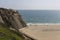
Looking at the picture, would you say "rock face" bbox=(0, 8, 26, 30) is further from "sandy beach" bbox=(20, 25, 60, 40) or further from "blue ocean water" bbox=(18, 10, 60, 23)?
"blue ocean water" bbox=(18, 10, 60, 23)

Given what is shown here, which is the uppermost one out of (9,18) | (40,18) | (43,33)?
(9,18)

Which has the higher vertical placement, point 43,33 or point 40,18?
point 43,33

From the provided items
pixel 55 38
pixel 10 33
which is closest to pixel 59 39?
pixel 55 38

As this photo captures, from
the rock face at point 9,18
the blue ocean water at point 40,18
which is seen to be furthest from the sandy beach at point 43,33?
the blue ocean water at point 40,18

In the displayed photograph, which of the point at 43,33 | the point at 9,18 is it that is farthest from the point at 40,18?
the point at 43,33

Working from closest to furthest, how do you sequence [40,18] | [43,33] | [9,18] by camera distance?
[43,33] < [9,18] < [40,18]

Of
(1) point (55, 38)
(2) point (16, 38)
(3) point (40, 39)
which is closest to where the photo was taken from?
(2) point (16, 38)

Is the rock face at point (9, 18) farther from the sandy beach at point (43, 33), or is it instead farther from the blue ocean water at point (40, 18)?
the blue ocean water at point (40, 18)

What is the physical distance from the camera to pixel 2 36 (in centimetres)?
1201

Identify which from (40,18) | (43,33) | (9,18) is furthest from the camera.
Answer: (40,18)

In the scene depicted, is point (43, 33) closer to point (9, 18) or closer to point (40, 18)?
point (9, 18)

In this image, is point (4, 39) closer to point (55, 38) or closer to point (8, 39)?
point (8, 39)

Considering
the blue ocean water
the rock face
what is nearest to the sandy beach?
the rock face

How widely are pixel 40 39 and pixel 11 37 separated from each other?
7.53 meters
